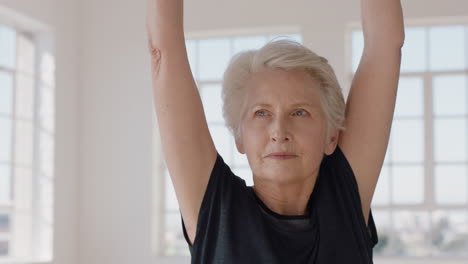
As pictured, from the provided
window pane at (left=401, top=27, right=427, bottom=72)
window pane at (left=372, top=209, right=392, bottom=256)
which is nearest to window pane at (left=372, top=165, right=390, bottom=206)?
window pane at (left=372, top=209, right=392, bottom=256)

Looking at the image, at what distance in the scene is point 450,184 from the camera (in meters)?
7.96

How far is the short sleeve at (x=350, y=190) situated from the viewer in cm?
142

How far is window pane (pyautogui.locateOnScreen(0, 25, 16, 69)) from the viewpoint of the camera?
7.35 meters

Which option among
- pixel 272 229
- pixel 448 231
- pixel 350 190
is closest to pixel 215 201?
pixel 272 229

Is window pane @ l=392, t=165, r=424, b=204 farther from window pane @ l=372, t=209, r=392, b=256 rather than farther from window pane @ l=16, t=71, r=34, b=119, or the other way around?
window pane @ l=16, t=71, r=34, b=119

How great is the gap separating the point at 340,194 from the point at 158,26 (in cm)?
48

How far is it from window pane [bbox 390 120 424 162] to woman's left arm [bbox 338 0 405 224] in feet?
22.1

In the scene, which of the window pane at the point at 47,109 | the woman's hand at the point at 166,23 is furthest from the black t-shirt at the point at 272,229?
the window pane at the point at 47,109

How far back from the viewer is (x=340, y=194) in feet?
4.68

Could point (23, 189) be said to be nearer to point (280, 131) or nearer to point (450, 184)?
point (450, 184)

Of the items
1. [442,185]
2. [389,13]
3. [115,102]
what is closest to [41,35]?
[115,102]

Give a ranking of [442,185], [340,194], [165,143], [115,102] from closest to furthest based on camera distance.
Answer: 1. [165,143]
2. [340,194]
3. [442,185]
4. [115,102]

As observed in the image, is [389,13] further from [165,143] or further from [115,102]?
[115,102]

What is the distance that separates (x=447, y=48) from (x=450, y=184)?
1.53 meters
